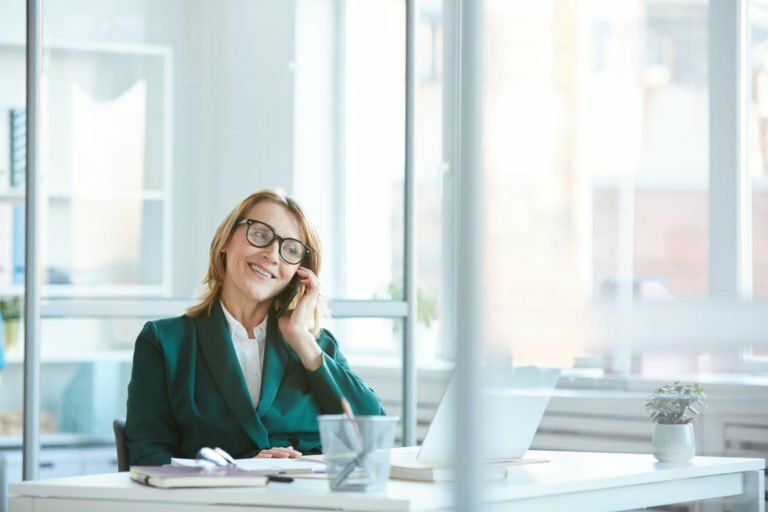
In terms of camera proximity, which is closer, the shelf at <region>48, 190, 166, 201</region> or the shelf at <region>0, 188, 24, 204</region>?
the shelf at <region>48, 190, 166, 201</region>

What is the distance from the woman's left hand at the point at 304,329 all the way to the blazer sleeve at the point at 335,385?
0.02 meters

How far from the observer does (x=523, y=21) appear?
12.3 feet

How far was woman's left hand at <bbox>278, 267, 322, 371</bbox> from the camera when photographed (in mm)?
2416

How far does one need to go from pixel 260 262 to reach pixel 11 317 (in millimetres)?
1485

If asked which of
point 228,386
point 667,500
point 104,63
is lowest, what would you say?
point 667,500

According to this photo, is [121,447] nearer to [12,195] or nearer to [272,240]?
[272,240]

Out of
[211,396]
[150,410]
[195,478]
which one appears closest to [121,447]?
[150,410]

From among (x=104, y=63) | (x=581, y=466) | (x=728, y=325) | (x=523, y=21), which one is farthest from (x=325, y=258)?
(x=728, y=325)

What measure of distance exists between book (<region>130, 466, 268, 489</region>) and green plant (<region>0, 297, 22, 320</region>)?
1.94 metres

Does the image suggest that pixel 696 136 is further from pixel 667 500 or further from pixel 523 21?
pixel 667 500

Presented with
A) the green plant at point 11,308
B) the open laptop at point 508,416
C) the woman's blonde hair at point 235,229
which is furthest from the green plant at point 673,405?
the green plant at point 11,308

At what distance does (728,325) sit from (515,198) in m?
2.34

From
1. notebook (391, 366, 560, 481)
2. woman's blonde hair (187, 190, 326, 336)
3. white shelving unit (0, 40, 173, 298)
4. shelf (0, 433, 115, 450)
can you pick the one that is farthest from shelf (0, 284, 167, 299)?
notebook (391, 366, 560, 481)

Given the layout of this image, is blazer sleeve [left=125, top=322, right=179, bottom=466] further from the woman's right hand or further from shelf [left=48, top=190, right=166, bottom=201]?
shelf [left=48, top=190, right=166, bottom=201]
